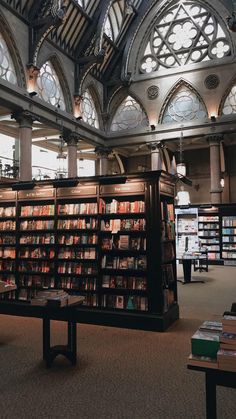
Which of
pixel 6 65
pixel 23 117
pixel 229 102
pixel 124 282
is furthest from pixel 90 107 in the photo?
pixel 124 282

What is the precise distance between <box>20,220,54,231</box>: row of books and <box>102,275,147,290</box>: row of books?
1.39 metres

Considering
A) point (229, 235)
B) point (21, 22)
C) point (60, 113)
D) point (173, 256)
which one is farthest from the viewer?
point (229, 235)

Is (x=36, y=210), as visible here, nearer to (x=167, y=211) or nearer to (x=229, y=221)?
(x=167, y=211)

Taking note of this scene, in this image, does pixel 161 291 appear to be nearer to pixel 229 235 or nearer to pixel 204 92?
pixel 229 235

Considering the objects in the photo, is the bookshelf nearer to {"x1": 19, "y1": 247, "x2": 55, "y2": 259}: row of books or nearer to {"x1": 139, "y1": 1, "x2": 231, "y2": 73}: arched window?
{"x1": 139, "y1": 1, "x2": 231, "y2": 73}: arched window

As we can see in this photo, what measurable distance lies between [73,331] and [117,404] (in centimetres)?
108

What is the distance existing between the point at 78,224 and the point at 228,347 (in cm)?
405

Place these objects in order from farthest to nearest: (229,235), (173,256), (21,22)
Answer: (229,235) < (21,22) < (173,256)

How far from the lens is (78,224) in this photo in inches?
230

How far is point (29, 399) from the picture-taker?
297 centimetres

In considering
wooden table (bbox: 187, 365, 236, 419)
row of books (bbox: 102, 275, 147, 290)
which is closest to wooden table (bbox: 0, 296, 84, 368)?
row of books (bbox: 102, 275, 147, 290)

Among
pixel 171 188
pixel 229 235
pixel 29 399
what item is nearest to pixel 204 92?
pixel 229 235

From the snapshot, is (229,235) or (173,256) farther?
(229,235)

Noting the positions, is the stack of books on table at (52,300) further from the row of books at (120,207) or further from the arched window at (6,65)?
the arched window at (6,65)
